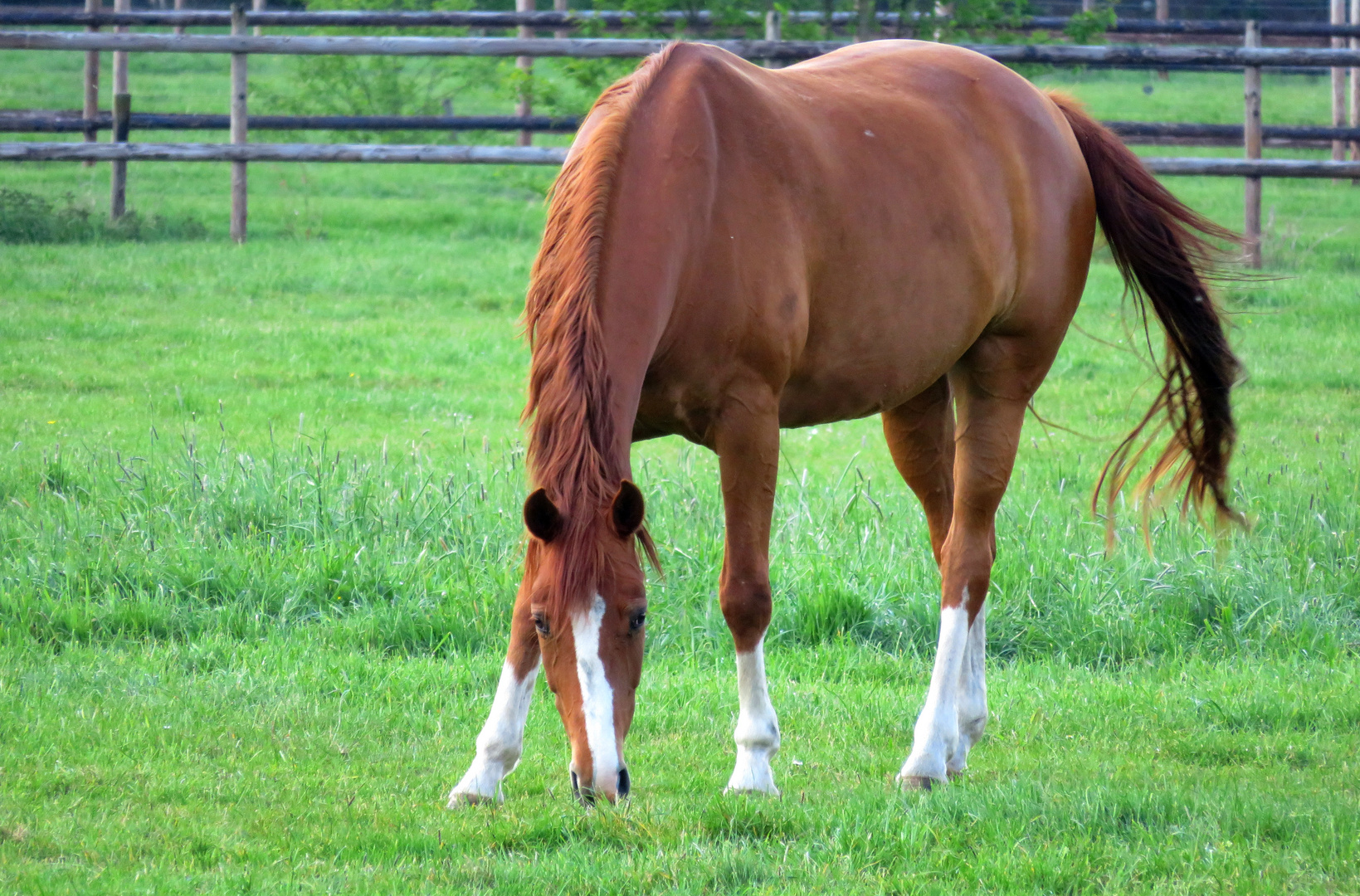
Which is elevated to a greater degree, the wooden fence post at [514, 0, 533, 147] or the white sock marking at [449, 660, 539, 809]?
the wooden fence post at [514, 0, 533, 147]

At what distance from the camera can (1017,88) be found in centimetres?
415

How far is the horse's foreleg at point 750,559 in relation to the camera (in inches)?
126

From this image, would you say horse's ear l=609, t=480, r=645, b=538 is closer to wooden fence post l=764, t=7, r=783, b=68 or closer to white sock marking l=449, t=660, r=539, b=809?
white sock marking l=449, t=660, r=539, b=809

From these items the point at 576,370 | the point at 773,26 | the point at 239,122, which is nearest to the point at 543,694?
the point at 576,370

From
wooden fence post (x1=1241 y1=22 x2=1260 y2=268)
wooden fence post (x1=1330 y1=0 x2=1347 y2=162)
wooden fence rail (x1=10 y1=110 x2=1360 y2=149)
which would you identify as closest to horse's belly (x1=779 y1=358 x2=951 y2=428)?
wooden fence rail (x1=10 y1=110 x2=1360 y2=149)

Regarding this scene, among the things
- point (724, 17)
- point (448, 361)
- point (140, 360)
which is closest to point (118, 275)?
point (140, 360)

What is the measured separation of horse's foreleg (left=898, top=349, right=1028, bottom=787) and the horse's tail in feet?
2.00

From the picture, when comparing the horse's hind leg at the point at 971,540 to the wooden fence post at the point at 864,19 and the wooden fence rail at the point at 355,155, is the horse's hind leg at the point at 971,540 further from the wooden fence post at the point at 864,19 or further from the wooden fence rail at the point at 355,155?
the wooden fence post at the point at 864,19

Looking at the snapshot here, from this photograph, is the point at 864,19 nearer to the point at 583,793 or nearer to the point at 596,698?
the point at 596,698

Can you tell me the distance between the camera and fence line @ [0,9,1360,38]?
39.2 feet

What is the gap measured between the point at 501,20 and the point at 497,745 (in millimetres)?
12188

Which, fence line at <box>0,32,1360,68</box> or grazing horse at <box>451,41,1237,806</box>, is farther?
fence line at <box>0,32,1360,68</box>

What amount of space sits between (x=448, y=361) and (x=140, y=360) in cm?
191

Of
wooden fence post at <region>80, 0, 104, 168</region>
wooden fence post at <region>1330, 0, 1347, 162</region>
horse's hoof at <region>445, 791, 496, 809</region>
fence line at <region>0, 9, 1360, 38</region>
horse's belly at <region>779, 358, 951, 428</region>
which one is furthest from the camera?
wooden fence post at <region>1330, 0, 1347, 162</region>
